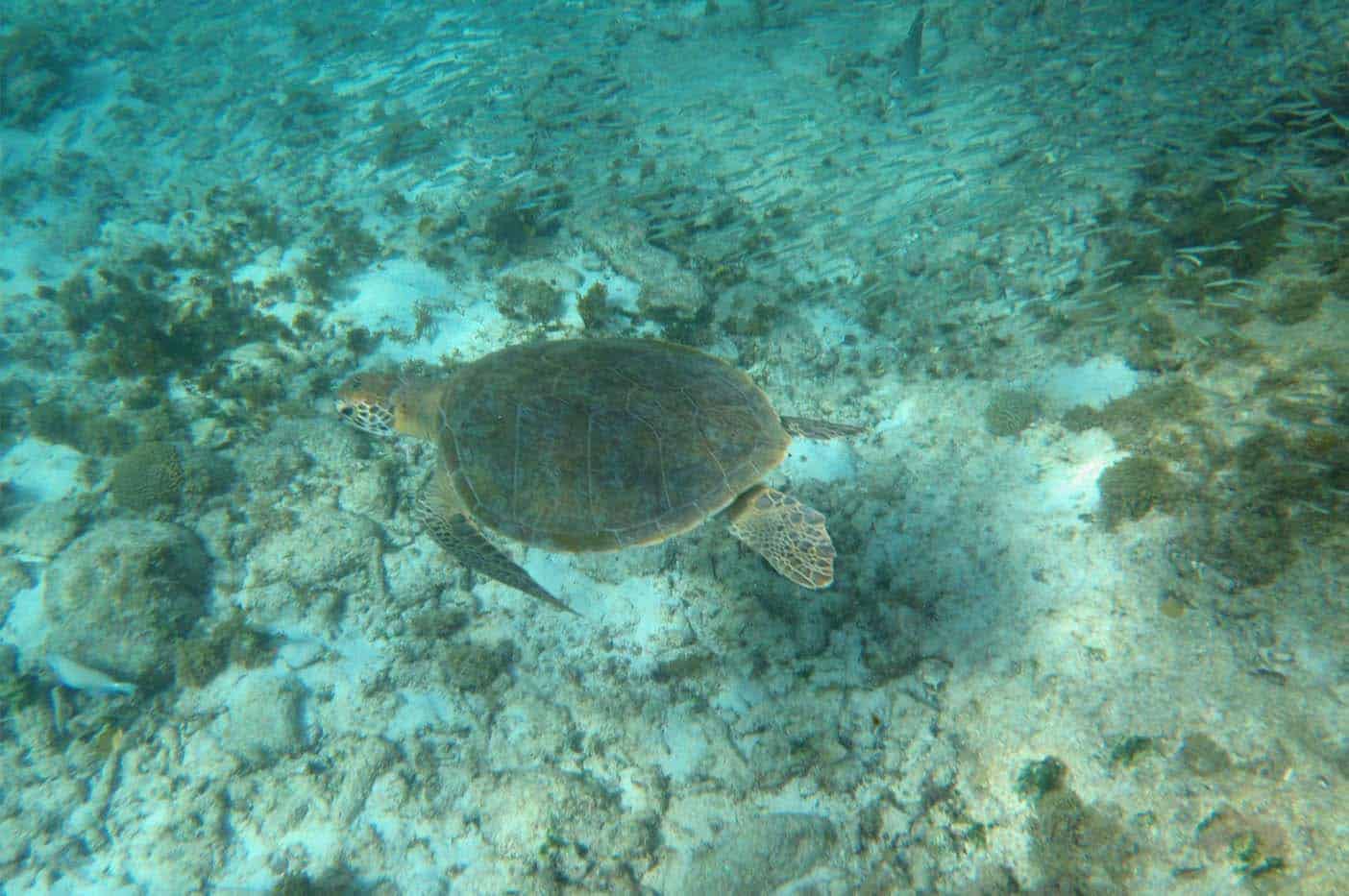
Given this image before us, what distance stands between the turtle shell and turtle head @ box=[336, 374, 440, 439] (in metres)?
0.50

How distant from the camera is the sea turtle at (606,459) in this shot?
3.29 metres

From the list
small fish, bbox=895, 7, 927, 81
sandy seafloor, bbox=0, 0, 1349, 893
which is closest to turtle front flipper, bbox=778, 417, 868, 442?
sandy seafloor, bbox=0, 0, 1349, 893

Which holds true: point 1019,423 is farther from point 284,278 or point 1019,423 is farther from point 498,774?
point 284,278

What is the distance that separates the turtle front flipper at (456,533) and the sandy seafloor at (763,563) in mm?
672

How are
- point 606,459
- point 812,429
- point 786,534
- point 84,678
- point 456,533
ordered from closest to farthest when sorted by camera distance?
point 606,459
point 786,534
point 456,533
point 812,429
point 84,678

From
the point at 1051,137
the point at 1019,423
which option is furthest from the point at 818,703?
the point at 1051,137

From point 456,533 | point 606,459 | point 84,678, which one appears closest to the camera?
point 606,459

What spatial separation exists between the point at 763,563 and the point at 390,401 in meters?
3.26

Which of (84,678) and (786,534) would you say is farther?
(84,678)

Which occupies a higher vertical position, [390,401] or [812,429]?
[390,401]

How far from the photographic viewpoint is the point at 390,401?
13.8 feet

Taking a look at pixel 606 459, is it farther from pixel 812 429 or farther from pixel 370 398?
pixel 370 398

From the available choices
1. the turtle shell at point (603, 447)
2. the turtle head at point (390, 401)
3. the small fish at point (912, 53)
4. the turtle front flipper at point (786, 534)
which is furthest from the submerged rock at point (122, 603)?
the small fish at point (912, 53)

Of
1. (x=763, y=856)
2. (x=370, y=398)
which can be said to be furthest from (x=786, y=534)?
(x=370, y=398)
